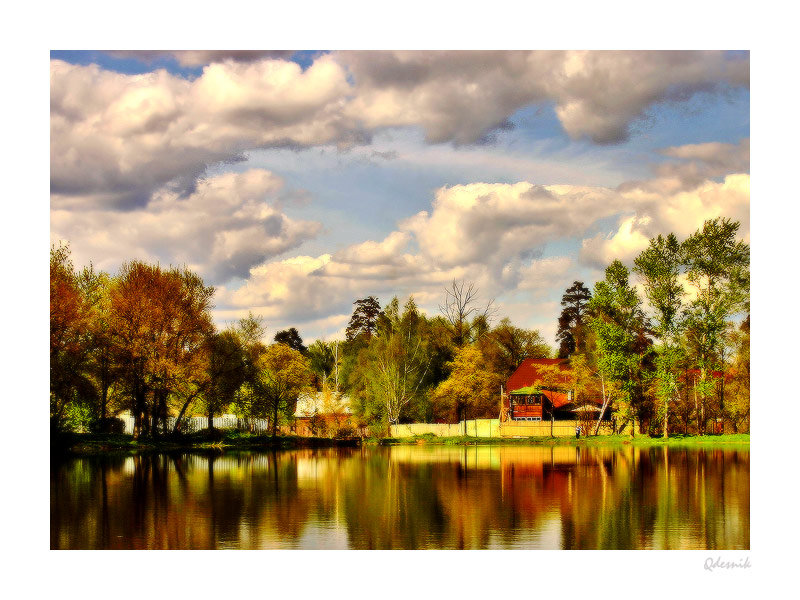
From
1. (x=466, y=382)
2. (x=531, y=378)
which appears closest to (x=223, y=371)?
(x=466, y=382)

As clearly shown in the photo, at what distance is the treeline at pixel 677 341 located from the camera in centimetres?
5281

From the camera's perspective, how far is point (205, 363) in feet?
152

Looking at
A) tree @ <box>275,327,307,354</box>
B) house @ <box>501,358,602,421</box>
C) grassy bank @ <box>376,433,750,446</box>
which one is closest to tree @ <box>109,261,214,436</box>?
grassy bank @ <box>376,433,750,446</box>

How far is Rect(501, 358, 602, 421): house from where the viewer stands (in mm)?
61656

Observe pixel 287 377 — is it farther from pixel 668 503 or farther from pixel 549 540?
pixel 549 540

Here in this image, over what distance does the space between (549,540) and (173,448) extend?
35974mm

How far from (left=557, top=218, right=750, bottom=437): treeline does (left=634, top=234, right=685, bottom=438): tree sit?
66mm

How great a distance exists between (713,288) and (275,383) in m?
30.5

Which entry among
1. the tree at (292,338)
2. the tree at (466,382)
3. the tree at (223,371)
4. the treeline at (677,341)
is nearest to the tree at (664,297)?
the treeline at (677,341)

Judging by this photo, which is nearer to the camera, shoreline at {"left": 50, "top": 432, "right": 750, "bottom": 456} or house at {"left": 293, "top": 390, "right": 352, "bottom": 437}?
shoreline at {"left": 50, "top": 432, "right": 750, "bottom": 456}

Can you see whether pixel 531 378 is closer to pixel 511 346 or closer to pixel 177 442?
pixel 511 346

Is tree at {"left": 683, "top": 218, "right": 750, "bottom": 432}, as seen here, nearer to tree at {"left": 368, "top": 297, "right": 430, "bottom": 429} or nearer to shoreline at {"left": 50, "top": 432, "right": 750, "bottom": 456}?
shoreline at {"left": 50, "top": 432, "right": 750, "bottom": 456}
